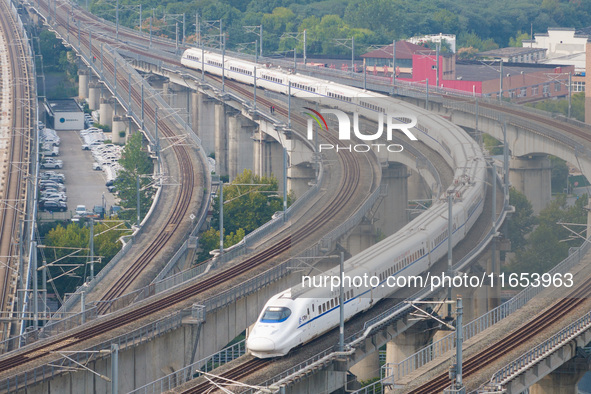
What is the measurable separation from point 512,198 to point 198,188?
93.0 feet

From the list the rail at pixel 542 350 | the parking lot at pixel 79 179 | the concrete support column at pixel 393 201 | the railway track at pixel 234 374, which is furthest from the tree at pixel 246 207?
the railway track at pixel 234 374

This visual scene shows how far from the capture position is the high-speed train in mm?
57656

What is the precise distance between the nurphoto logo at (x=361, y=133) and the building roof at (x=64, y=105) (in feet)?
174

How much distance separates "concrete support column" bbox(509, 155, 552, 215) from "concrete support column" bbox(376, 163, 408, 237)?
51.8ft

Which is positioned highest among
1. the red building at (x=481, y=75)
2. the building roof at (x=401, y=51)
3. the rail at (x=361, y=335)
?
the building roof at (x=401, y=51)

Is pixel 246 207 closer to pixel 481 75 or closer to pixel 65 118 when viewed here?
pixel 65 118

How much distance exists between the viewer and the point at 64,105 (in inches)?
6639

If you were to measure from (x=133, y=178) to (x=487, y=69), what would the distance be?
260 ft

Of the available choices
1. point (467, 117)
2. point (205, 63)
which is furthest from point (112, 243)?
point (205, 63)

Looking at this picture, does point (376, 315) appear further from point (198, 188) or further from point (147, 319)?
point (198, 188)

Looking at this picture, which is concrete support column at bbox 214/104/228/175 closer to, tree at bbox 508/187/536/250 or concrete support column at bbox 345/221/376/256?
tree at bbox 508/187/536/250

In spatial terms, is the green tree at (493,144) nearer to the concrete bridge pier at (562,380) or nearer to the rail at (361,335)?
the rail at (361,335)

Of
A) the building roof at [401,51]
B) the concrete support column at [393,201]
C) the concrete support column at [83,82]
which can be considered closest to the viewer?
the concrete support column at [393,201]

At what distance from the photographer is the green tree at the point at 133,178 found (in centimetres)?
11281
